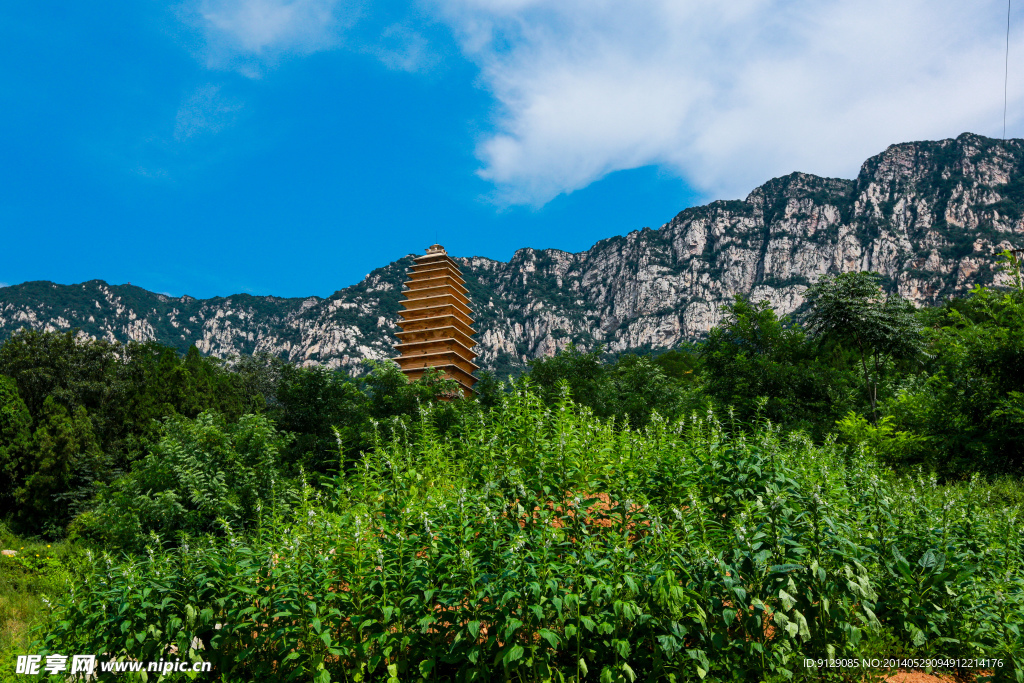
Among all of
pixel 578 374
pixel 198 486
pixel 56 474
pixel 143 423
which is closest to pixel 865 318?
pixel 578 374

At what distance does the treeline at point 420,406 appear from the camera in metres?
11.3

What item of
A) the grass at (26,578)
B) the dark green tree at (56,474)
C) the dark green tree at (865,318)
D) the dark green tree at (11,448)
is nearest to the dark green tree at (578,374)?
the dark green tree at (865,318)

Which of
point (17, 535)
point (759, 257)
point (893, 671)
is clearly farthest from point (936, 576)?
point (759, 257)

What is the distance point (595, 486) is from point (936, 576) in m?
2.72

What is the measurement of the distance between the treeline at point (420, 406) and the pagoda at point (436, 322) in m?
11.6

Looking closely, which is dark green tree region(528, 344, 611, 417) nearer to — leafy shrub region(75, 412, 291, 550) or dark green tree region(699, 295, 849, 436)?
dark green tree region(699, 295, 849, 436)

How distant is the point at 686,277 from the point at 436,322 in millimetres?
125378

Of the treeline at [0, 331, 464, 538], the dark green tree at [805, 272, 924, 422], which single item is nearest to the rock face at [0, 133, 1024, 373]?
the treeline at [0, 331, 464, 538]

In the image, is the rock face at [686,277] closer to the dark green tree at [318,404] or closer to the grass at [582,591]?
the dark green tree at [318,404]

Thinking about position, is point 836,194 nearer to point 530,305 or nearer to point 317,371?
point 530,305

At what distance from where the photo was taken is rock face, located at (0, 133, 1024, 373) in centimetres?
12631

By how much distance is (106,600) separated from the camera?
4.76 m

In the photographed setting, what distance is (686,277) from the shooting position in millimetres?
148875

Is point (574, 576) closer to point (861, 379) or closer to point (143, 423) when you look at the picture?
point (861, 379)
